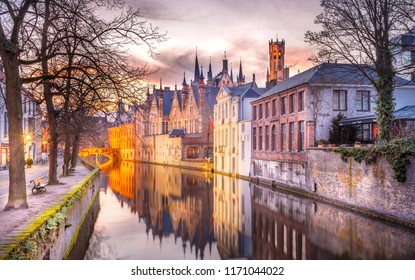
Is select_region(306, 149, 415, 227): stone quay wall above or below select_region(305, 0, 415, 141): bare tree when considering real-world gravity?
below

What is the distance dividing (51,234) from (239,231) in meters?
8.39

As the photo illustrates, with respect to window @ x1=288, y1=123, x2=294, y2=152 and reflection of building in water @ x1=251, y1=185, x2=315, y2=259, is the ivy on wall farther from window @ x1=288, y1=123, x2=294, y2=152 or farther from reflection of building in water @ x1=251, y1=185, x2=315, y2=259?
window @ x1=288, y1=123, x2=294, y2=152

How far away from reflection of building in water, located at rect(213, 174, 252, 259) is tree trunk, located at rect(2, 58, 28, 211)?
5746 mm

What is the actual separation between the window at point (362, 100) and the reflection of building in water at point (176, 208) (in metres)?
10.8

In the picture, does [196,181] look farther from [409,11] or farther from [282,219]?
[409,11]

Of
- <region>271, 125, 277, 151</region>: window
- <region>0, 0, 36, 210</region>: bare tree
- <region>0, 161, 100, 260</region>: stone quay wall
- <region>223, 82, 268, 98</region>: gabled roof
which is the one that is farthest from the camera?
<region>223, 82, 268, 98</region>: gabled roof

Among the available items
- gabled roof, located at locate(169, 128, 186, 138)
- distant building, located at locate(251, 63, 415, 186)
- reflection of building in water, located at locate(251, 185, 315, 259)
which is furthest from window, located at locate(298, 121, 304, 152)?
gabled roof, located at locate(169, 128, 186, 138)

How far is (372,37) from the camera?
57.3ft

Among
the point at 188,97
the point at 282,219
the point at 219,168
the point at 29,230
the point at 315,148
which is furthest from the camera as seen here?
the point at 188,97

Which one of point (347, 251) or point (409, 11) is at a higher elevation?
point (409, 11)

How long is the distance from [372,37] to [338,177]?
6.42m

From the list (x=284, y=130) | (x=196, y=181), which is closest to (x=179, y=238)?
(x=284, y=130)

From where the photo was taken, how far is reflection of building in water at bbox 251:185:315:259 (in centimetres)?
1214

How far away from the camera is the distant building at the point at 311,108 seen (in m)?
24.8
